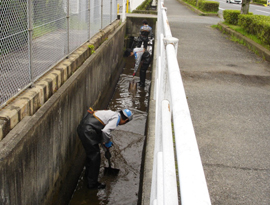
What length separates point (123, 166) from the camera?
6.79 meters

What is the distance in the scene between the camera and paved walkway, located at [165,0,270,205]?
3.78m

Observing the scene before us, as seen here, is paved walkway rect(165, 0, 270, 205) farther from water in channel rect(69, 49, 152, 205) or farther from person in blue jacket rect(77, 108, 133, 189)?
water in channel rect(69, 49, 152, 205)

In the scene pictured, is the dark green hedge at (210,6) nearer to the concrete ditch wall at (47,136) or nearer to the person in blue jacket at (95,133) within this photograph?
the concrete ditch wall at (47,136)

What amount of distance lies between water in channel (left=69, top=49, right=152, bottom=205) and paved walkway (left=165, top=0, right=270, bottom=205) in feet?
5.37

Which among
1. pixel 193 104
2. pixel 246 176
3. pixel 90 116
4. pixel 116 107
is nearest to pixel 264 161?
pixel 246 176

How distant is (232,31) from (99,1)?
245 inches

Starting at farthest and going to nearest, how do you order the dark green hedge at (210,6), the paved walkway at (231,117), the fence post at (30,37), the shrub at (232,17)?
the dark green hedge at (210,6) → the shrub at (232,17) → the fence post at (30,37) → the paved walkway at (231,117)

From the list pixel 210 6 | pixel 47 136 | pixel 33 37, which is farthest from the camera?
pixel 210 6

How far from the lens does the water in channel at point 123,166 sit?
5.82 meters

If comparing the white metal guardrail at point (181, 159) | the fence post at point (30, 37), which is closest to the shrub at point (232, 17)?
the fence post at point (30, 37)

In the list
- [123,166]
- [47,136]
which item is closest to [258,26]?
[123,166]

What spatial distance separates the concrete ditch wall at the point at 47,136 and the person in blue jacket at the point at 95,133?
275 millimetres

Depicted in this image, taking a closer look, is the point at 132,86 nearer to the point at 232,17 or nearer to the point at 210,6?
the point at 232,17

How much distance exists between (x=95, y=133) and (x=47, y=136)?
1317 mm
